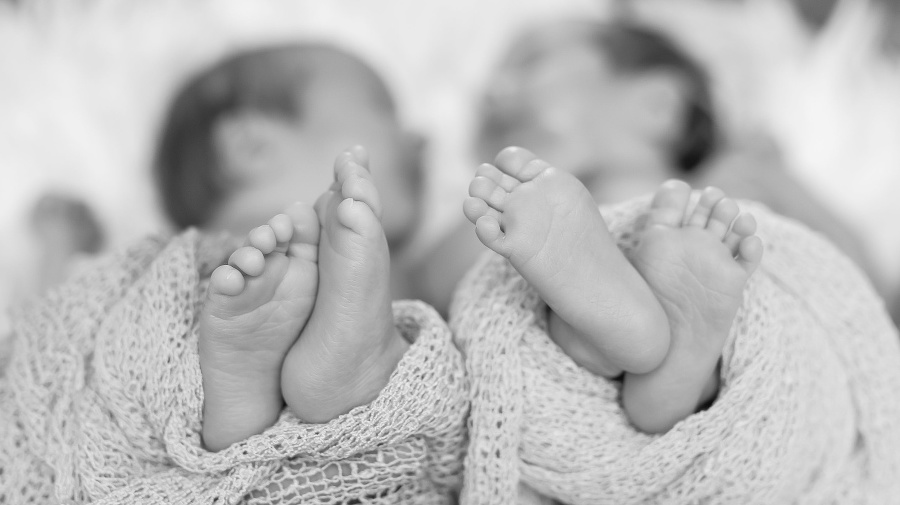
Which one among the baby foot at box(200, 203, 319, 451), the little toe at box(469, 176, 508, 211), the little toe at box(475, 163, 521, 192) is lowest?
the baby foot at box(200, 203, 319, 451)

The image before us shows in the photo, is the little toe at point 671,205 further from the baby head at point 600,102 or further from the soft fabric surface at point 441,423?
the baby head at point 600,102

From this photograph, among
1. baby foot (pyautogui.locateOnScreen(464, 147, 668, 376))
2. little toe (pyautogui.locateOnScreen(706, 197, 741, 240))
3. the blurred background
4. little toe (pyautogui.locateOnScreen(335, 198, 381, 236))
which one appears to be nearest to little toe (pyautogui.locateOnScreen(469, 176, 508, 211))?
baby foot (pyautogui.locateOnScreen(464, 147, 668, 376))

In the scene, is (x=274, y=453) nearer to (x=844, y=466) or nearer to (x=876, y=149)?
(x=844, y=466)

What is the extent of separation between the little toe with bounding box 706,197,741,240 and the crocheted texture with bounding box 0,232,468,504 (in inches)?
11.3

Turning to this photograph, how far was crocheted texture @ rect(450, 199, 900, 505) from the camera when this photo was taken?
2.50 ft

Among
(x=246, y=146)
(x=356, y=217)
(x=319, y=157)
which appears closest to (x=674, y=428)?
(x=356, y=217)

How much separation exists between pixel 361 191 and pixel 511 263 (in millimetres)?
151

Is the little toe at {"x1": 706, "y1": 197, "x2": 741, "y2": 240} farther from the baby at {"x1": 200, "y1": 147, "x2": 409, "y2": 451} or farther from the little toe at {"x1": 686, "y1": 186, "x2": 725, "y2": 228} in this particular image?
the baby at {"x1": 200, "y1": 147, "x2": 409, "y2": 451}

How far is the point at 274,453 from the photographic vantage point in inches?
28.1

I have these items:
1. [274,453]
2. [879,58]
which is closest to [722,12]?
[879,58]

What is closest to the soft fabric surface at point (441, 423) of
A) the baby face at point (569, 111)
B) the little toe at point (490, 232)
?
the little toe at point (490, 232)

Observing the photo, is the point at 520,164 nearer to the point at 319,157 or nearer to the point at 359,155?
the point at 359,155

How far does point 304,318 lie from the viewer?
0.70m

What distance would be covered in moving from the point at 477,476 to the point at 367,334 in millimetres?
194
